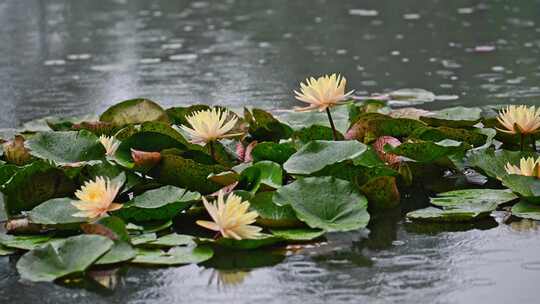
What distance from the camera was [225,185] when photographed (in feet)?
7.94

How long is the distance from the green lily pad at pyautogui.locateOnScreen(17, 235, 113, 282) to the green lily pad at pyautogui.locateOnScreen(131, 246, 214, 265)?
0.35 ft

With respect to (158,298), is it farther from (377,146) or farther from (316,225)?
(377,146)

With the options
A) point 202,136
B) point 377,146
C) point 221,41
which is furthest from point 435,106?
point 221,41

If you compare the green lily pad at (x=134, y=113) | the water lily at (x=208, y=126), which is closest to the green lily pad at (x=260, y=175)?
the water lily at (x=208, y=126)

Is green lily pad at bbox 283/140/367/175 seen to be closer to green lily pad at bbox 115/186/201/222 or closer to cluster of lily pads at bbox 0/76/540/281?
cluster of lily pads at bbox 0/76/540/281

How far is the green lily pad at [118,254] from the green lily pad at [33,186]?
1.43ft

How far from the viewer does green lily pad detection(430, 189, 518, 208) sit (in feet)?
7.91

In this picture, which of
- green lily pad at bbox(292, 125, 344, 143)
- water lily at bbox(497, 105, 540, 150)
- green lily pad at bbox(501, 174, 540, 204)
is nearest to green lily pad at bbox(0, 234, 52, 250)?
green lily pad at bbox(292, 125, 344, 143)

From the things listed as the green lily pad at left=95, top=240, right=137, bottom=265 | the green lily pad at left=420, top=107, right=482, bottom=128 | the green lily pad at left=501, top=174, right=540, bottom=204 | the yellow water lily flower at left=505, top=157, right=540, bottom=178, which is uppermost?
the green lily pad at left=420, top=107, right=482, bottom=128

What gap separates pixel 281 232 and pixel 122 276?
41cm

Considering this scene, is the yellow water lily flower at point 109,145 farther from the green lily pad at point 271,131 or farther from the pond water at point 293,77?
the pond water at point 293,77

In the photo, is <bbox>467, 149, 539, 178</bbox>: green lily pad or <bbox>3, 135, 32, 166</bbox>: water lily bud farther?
<bbox>3, 135, 32, 166</bbox>: water lily bud

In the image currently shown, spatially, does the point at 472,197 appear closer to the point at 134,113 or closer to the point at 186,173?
the point at 186,173

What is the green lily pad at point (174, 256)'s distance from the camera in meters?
2.04
